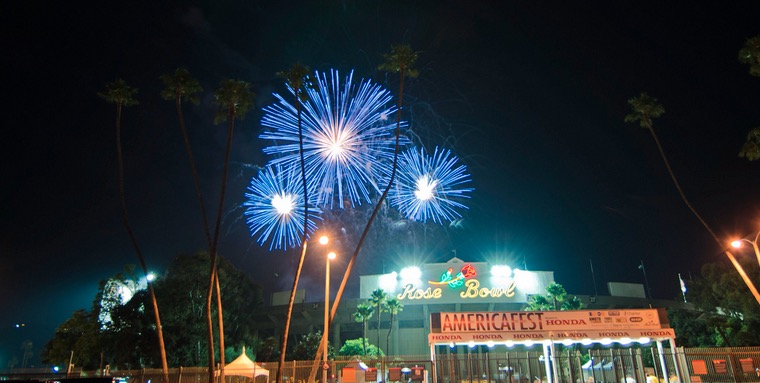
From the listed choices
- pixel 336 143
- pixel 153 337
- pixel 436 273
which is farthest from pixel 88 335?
pixel 436 273

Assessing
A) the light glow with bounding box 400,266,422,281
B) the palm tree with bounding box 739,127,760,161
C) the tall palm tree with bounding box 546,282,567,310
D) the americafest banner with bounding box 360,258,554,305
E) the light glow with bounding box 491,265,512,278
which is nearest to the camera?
the palm tree with bounding box 739,127,760,161

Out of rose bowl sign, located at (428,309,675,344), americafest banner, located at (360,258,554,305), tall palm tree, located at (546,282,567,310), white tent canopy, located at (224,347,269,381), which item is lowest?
white tent canopy, located at (224,347,269,381)

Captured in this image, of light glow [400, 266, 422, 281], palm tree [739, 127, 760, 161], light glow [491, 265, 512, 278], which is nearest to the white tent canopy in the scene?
palm tree [739, 127, 760, 161]

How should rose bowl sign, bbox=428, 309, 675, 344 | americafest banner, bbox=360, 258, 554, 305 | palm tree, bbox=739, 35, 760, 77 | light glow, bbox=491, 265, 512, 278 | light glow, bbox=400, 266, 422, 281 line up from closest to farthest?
rose bowl sign, bbox=428, 309, 675, 344 → palm tree, bbox=739, 35, 760, 77 → americafest banner, bbox=360, 258, 554, 305 → light glow, bbox=491, 265, 512, 278 → light glow, bbox=400, 266, 422, 281

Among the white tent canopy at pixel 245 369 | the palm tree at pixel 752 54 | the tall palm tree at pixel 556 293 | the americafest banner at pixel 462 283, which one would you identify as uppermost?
the palm tree at pixel 752 54

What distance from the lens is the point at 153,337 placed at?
4862cm

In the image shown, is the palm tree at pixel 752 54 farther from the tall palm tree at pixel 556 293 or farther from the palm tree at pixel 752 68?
the tall palm tree at pixel 556 293

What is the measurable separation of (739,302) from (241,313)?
5258 centimetres

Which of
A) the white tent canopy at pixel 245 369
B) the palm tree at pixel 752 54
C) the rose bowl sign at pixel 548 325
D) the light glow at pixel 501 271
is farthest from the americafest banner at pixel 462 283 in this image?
the palm tree at pixel 752 54

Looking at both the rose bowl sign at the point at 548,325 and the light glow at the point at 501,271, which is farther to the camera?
the light glow at the point at 501,271

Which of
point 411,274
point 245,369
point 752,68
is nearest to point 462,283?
point 411,274

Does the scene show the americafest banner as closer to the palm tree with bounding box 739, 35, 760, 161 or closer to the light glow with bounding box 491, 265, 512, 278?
the light glow with bounding box 491, 265, 512, 278

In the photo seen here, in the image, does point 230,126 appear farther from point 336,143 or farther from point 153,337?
point 153,337

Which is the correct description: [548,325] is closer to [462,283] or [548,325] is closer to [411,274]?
[462,283]
